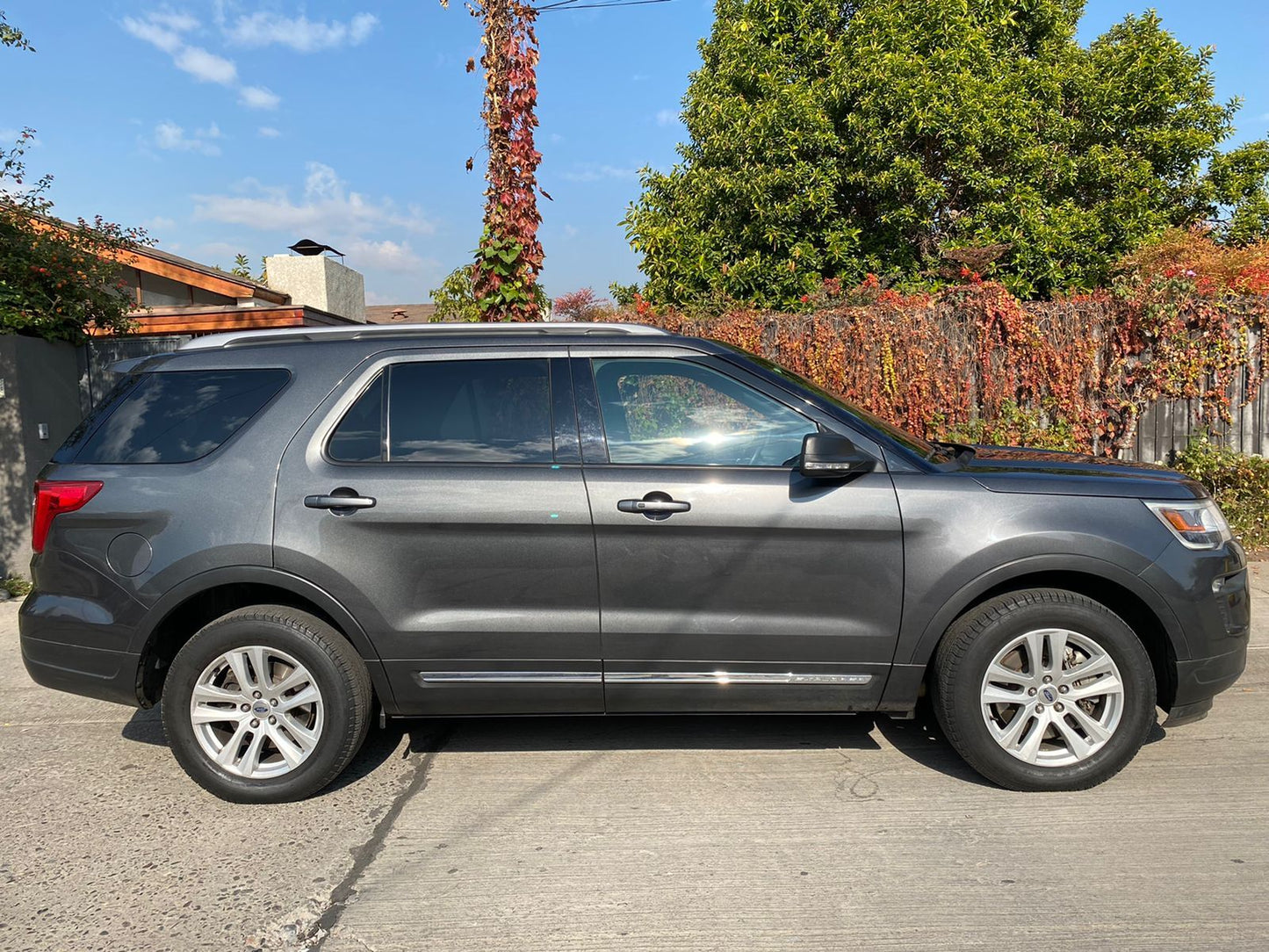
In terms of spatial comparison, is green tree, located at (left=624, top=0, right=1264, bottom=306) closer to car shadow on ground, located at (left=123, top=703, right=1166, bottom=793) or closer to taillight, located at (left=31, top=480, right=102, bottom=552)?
car shadow on ground, located at (left=123, top=703, right=1166, bottom=793)

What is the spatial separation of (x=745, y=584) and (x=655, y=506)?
0.47m

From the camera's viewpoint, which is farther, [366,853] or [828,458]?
[828,458]

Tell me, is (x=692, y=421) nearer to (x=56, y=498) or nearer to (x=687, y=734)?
(x=687, y=734)

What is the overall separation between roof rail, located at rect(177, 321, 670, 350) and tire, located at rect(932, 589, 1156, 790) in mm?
1801

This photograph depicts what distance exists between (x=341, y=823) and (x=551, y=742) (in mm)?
1069

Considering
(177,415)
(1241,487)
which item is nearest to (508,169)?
(177,415)

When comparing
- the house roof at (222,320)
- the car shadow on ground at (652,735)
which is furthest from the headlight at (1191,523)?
the house roof at (222,320)

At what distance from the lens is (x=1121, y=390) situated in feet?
27.2

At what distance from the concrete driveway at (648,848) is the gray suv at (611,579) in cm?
33

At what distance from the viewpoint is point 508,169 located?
819 cm

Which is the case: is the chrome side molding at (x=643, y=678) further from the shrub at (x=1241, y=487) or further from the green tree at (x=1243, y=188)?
the green tree at (x=1243, y=188)

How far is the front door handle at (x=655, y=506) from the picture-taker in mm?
3539

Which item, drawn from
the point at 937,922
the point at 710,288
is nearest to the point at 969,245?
the point at 710,288

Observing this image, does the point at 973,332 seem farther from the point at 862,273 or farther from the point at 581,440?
the point at 581,440
